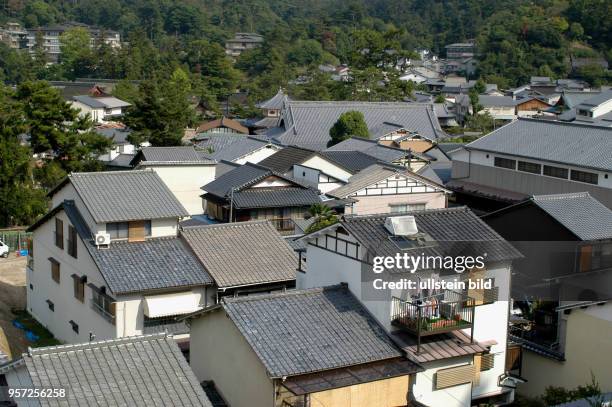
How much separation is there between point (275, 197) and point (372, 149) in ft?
28.6

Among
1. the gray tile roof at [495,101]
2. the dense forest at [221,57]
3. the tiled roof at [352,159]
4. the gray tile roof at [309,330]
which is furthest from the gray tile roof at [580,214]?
the gray tile roof at [495,101]

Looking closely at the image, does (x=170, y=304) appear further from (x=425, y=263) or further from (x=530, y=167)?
(x=530, y=167)

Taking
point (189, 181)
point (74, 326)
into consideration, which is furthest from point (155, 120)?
point (74, 326)

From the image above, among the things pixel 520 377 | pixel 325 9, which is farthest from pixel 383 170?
pixel 325 9

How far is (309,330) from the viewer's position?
10508 millimetres

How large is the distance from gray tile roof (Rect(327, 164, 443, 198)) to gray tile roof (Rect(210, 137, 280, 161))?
6996 mm

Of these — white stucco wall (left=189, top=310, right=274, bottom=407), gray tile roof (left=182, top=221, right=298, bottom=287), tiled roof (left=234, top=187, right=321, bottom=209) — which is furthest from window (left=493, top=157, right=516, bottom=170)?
white stucco wall (left=189, top=310, right=274, bottom=407)

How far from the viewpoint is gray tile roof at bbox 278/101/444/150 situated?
35094 mm

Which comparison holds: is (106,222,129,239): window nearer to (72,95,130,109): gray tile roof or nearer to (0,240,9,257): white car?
(0,240,9,257): white car

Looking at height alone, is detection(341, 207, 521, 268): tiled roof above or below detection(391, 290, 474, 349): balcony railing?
above

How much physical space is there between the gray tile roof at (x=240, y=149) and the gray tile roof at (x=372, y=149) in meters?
2.72

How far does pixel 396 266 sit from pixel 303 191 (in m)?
10.4

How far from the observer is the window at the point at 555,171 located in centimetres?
2359

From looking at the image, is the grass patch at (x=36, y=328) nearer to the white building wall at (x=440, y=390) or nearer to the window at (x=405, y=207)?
the white building wall at (x=440, y=390)
